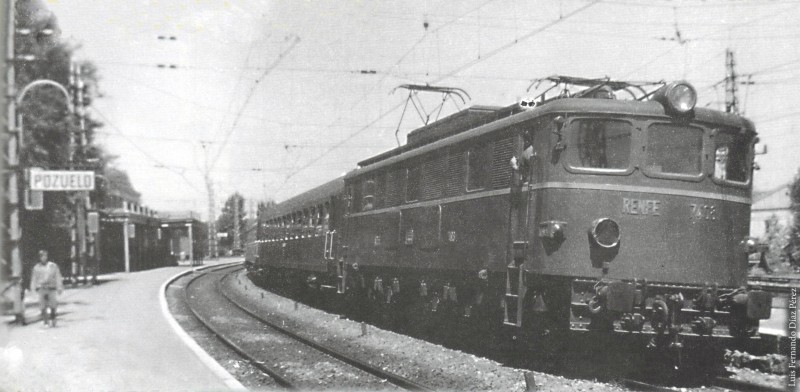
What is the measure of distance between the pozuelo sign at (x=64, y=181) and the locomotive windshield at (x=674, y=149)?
7.93m

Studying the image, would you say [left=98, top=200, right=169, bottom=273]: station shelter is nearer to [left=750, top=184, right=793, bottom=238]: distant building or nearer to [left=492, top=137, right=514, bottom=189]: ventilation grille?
[left=492, top=137, right=514, bottom=189]: ventilation grille

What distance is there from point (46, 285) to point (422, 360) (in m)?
6.87

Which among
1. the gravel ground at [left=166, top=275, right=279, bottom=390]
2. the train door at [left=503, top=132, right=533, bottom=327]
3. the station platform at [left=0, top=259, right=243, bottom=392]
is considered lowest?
the gravel ground at [left=166, top=275, right=279, bottom=390]

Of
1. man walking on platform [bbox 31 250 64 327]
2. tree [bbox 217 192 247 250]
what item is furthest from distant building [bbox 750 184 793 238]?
tree [bbox 217 192 247 250]

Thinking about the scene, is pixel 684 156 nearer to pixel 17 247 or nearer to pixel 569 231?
pixel 569 231

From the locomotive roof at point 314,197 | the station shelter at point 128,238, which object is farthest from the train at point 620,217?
the station shelter at point 128,238

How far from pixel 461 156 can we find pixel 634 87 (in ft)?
9.00

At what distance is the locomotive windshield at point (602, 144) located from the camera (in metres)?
9.11

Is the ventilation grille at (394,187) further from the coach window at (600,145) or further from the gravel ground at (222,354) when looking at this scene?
the coach window at (600,145)

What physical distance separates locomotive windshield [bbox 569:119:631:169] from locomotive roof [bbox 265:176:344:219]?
9.23 metres

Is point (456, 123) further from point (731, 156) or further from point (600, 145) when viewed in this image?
point (731, 156)

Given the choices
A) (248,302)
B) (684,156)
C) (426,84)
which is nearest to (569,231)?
(684,156)

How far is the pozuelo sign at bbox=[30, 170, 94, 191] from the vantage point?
1099 centimetres

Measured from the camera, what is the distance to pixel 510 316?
31.4 ft
